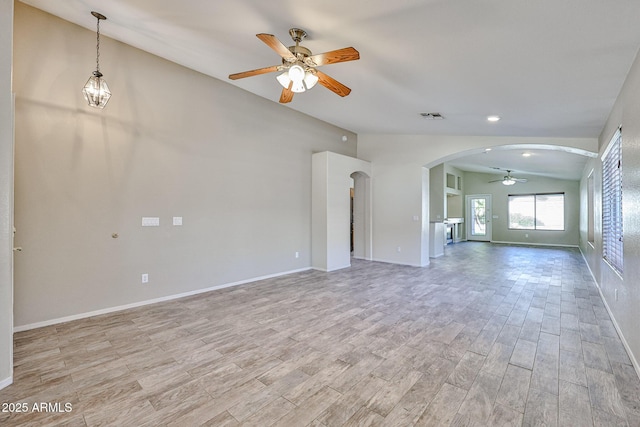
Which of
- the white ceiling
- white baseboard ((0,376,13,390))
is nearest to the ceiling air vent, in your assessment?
the white ceiling

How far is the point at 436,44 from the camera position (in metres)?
2.61

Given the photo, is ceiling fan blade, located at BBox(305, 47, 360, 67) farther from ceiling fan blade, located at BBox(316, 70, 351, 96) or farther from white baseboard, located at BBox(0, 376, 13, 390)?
white baseboard, located at BBox(0, 376, 13, 390)

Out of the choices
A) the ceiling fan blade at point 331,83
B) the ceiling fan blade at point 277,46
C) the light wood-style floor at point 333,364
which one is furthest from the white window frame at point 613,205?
the ceiling fan blade at point 277,46

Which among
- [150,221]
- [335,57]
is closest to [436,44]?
[335,57]

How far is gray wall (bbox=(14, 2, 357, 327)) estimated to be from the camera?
311cm

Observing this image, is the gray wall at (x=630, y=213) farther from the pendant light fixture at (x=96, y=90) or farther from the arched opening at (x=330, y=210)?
the pendant light fixture at (x=96, y=90)

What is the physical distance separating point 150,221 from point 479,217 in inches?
507

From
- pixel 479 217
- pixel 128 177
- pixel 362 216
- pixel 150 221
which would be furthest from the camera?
pixel 479 217

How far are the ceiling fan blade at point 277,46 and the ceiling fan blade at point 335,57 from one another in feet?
0.54

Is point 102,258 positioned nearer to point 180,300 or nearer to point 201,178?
point 180,300

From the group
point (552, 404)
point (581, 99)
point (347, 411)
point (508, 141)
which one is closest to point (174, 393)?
point (347, 411)

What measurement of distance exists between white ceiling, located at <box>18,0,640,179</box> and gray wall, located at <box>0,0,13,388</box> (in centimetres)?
108

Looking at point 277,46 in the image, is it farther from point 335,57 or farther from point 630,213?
point 630,213

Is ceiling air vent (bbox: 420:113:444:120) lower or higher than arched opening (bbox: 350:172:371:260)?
higher
